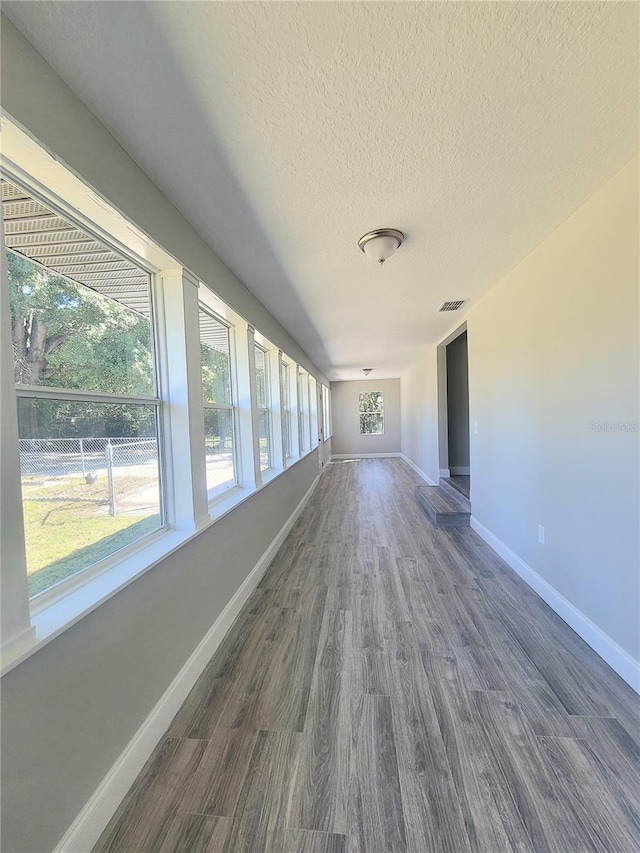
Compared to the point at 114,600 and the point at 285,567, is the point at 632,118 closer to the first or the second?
the point at 114,600

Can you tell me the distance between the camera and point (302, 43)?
→ 0.98 metres

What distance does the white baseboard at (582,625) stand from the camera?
1.58 m

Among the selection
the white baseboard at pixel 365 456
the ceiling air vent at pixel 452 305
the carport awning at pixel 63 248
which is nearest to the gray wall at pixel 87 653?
the carport awning at pixel 63 248

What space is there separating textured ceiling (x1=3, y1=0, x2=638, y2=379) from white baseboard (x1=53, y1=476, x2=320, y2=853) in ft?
7.59

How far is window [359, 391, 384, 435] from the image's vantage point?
1026cm

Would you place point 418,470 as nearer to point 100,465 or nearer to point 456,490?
point 456,490

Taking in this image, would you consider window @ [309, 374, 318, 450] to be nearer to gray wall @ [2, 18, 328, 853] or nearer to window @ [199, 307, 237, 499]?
window @ [199, 307, 237, 499]

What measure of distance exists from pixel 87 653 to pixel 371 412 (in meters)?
9.61

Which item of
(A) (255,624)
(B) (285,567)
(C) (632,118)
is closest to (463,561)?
(B) (285,567)

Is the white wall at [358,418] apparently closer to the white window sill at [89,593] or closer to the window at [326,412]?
the window at [326,412]

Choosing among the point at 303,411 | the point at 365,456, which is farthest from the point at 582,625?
the point at 365,456

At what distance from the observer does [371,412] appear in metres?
10.3

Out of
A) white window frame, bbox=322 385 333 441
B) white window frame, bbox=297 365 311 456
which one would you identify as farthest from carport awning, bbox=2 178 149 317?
white window frame, bbox=322 385 333 441

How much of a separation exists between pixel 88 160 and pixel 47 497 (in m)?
1.17
